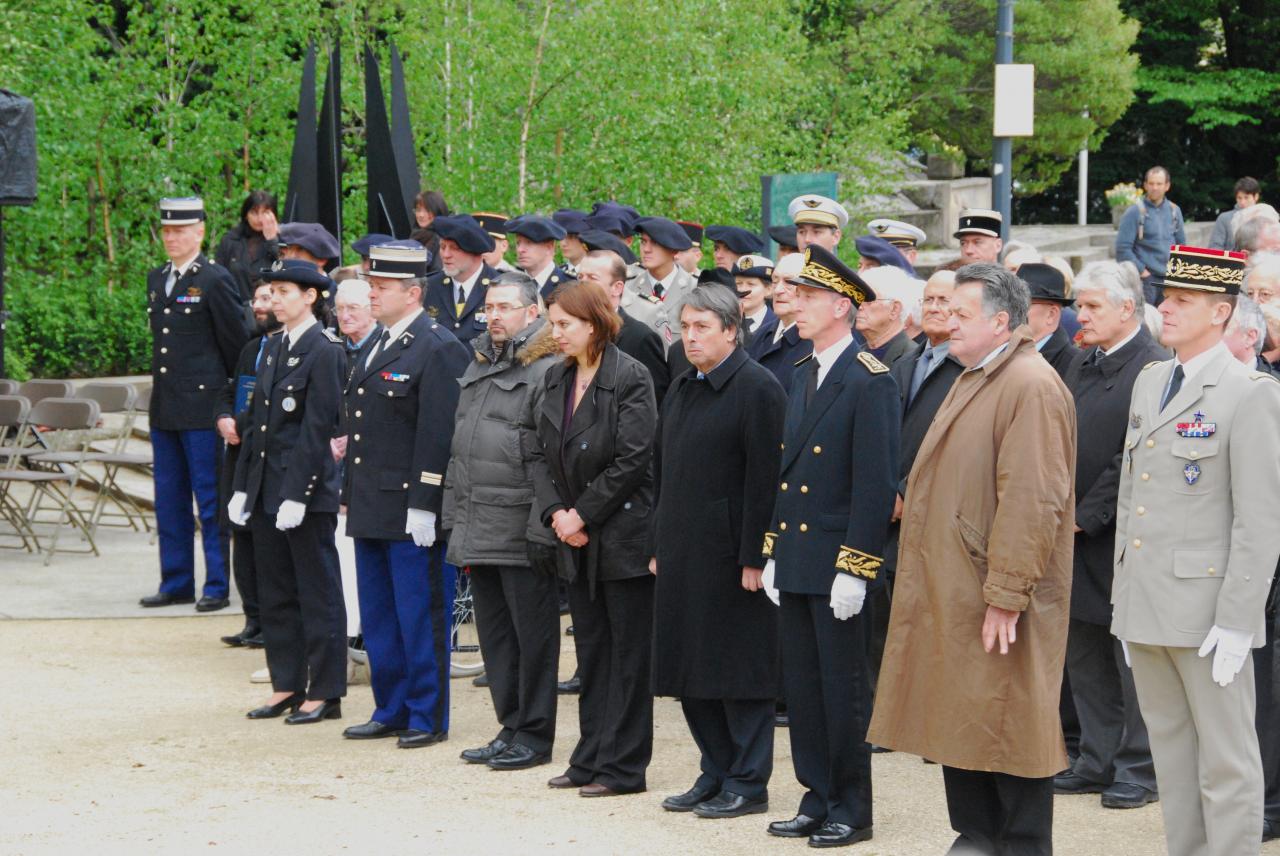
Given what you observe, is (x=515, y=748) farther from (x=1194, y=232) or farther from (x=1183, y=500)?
(x=1194, y=232)

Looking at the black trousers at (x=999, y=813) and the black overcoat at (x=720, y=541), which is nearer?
the black trousers at (x=999, y=813)

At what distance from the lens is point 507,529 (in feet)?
22.8

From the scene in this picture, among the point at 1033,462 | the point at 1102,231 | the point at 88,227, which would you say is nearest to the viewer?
the point at 1033,462

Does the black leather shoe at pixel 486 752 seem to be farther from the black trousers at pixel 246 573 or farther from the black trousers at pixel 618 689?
the black trousers at pixel 246 573

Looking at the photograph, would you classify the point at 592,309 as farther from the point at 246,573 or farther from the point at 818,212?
the point at 246,573

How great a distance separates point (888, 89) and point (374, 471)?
38.9ft

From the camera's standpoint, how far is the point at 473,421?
707cm

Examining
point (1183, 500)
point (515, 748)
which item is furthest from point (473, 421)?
point (1183, 500)

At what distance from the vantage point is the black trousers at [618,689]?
6598 millimetres

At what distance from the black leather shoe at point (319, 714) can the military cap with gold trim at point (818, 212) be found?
→ 3.41m

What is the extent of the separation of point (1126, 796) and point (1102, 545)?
92 cm

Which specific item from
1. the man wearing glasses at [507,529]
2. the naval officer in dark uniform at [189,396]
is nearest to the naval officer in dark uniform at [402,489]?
the man wearing glasses at [507,529]

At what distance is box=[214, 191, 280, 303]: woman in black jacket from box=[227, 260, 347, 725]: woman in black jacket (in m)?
3.33

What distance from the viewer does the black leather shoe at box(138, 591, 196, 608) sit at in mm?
10320
